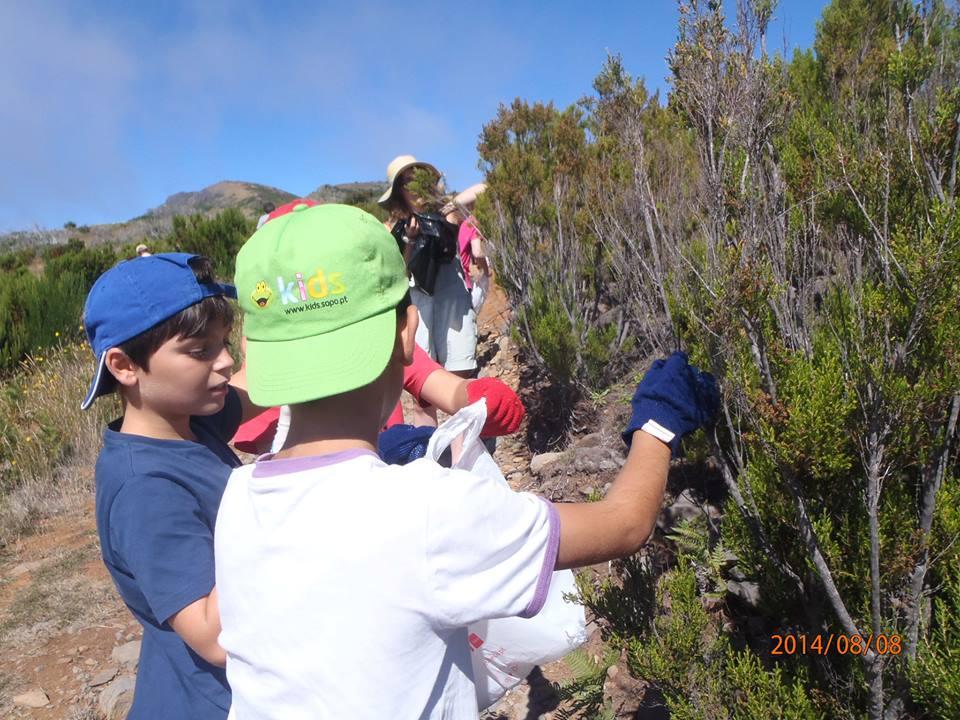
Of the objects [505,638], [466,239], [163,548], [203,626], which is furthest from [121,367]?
[466,239]

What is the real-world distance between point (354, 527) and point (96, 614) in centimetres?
342

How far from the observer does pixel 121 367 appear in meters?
1.40

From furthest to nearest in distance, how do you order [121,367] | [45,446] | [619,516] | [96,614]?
[45,446] → [96,614] → [121,367] → [619,516]

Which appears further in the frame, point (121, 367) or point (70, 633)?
point (70, 633)

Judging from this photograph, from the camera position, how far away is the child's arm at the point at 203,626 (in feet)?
3.70

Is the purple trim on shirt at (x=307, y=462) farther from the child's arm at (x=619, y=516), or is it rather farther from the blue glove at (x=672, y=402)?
the blue glove at (x=672, y=402)

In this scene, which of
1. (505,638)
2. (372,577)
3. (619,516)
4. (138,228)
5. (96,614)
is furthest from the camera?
(138,228)

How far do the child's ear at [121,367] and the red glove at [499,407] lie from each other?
0.70m

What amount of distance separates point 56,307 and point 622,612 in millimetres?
8546

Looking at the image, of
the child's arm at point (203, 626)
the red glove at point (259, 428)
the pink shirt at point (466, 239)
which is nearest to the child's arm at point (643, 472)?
the child's arm at point (203, 626)

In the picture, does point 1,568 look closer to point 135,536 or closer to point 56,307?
point 135,536

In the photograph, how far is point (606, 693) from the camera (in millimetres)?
2375

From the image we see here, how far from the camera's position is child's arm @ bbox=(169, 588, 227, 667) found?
113 centimetres

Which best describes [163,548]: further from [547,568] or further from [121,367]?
[547,568]
